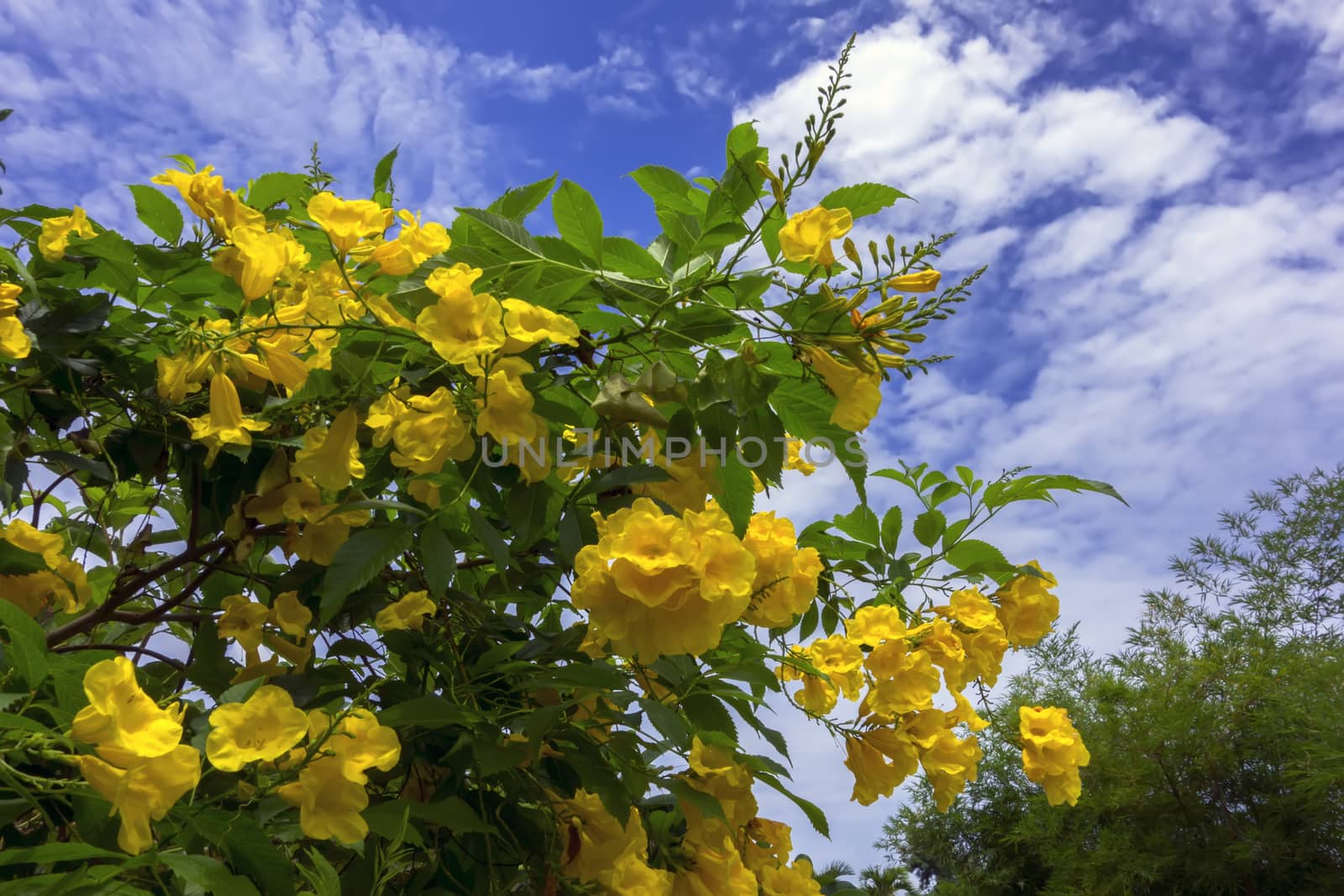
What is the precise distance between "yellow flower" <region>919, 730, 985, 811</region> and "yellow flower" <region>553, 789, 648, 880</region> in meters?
0.44

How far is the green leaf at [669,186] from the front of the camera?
117cm

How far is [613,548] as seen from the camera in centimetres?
87

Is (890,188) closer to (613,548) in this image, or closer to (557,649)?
(613,548)

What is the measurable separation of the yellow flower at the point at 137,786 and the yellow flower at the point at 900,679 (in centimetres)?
89

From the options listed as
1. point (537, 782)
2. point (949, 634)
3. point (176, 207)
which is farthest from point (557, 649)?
point (176, 207)

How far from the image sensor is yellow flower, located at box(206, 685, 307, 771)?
3.00 feet

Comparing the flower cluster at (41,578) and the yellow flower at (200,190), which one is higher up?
the yellow flower at (200,190)

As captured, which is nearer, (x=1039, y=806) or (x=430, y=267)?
(x=430, y=267)

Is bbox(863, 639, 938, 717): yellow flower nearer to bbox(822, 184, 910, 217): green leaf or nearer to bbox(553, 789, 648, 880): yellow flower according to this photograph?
bbox(553, 789, 648, 880): yellow flower

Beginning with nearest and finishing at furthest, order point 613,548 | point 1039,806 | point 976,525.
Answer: point 613,548, point 976,525, point 1039,806

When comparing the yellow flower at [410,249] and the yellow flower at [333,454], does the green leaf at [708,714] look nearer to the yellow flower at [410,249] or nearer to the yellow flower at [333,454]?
the yellow flower at [333,454]

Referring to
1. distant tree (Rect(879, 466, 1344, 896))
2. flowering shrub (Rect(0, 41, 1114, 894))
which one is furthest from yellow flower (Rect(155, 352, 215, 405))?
distant tree (Rect(879, 466, 1344, 896))

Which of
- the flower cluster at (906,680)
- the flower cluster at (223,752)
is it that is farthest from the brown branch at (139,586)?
the flower cluster at (906,680)

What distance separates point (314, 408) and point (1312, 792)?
425cm
